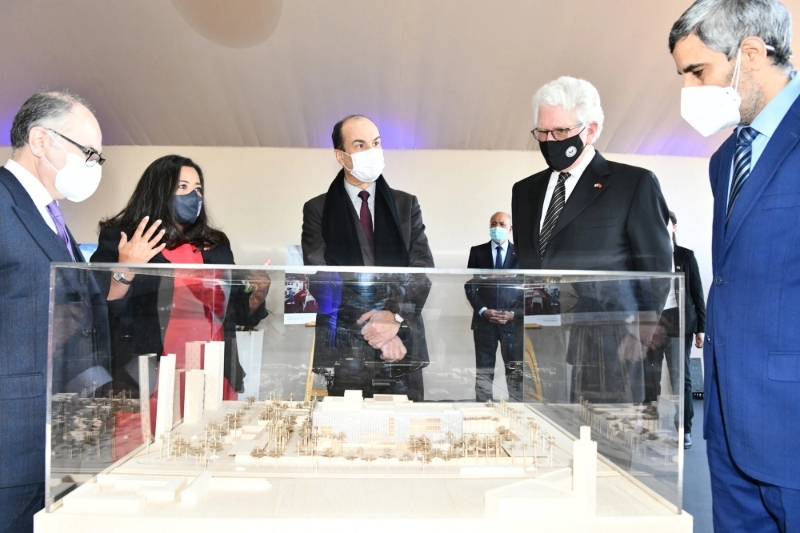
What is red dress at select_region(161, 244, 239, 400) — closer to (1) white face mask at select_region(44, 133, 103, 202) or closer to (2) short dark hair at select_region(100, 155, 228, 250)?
(1) white face mask at select_region(44, 133, 103, 202)

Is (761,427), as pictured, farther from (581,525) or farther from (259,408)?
(259,408)

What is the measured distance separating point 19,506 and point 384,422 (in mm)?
1059

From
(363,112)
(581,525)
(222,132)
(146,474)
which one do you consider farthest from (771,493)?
(222,132)

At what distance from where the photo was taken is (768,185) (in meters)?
1.46

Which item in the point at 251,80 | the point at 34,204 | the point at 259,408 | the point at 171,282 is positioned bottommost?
the point at 259,408

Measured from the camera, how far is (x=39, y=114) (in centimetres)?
195

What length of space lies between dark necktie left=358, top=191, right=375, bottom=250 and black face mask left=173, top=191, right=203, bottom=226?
2.64 ft

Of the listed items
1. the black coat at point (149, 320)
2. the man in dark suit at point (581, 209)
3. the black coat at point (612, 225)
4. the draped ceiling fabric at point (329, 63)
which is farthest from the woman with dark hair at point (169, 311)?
the draped ceiling fabric at point (329, 63)

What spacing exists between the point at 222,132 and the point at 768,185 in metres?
6.00

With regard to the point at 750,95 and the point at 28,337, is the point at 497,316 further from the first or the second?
the point at 28,337

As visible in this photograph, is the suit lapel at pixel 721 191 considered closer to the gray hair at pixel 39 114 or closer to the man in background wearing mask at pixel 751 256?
the man in background wearing mask at pixel 751 256

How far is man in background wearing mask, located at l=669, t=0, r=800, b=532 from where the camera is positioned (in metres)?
1.41

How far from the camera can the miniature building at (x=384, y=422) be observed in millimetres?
1695

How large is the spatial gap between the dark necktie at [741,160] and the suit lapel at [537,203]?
824mm
